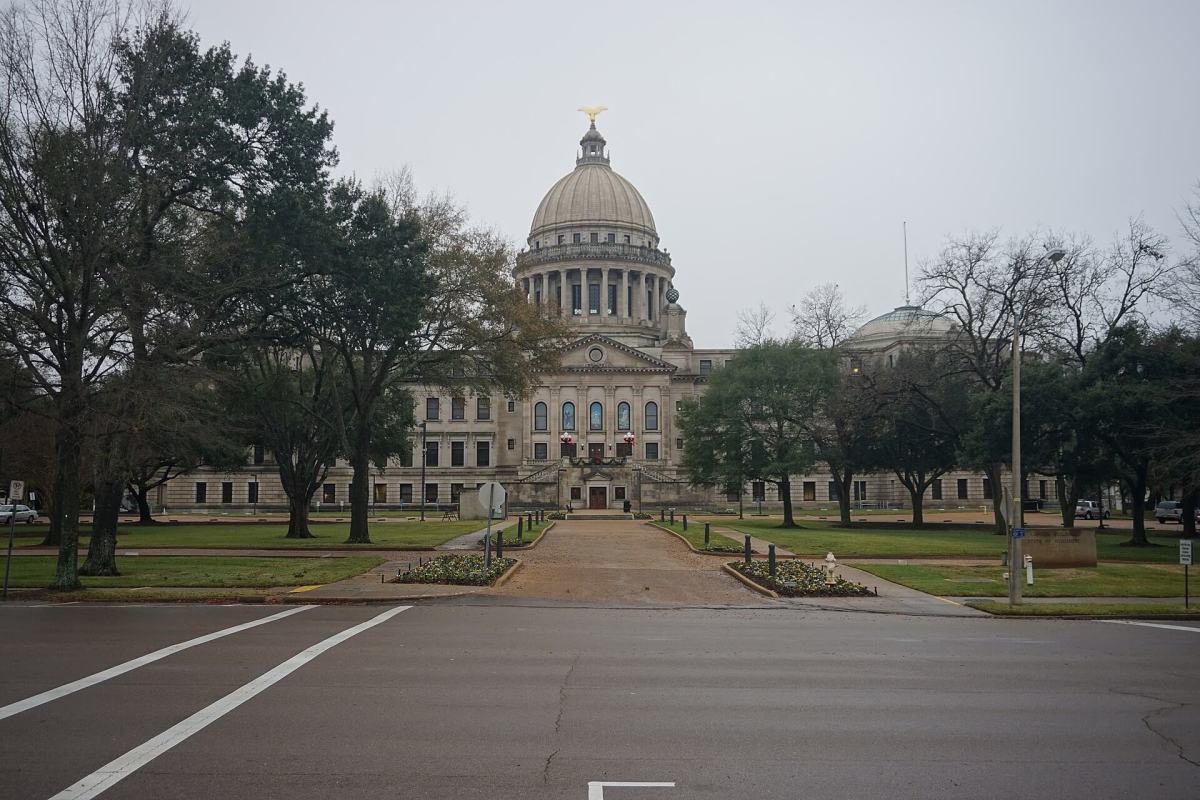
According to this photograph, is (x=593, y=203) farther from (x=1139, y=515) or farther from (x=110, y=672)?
(x=110, y=672)

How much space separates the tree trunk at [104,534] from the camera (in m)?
24.9

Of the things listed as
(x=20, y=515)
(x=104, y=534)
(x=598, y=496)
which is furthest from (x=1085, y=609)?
(x=20, y=515)

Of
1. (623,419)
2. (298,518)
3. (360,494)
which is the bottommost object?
(298,518)

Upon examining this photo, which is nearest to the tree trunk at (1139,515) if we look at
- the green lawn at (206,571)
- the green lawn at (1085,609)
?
the green lawn at (1085,609)

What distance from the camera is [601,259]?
4240 inches

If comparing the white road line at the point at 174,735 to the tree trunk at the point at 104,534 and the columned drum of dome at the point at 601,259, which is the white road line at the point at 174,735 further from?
the columned drum of dome at the point at 601,259

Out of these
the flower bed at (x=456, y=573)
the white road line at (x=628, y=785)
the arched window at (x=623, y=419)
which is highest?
the arched window at (x=623, y=419)

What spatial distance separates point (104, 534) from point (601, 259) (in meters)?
85.7

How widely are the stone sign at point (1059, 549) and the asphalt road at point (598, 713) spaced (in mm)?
12508

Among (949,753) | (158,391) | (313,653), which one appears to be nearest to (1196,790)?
(949,753)

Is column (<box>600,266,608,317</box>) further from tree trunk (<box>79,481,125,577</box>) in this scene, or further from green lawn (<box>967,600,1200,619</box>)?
green lawn (<box>967,600,1200,619</box>)

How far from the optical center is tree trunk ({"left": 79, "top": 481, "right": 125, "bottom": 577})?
24.9 metres

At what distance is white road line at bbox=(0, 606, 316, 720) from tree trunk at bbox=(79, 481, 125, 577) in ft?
33.9

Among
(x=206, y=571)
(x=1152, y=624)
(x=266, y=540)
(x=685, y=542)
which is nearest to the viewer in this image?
(x=1152, y=624)
